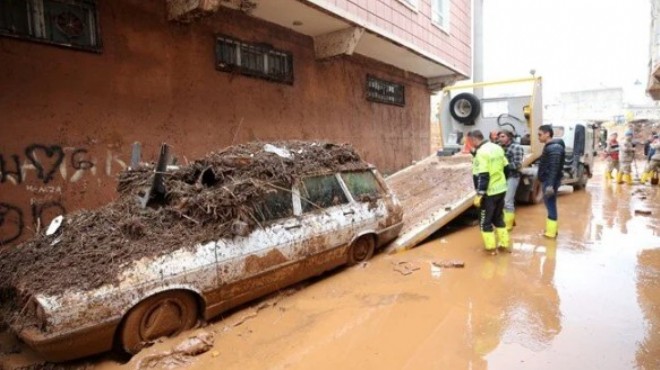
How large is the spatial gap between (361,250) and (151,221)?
2.89m

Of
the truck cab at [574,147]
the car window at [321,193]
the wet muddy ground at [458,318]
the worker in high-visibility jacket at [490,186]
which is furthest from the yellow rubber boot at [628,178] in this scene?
the car window at [321,193]

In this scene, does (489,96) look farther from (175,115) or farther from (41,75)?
(41,75)

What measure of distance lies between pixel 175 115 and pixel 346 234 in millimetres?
3694

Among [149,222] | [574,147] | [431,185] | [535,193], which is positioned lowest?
[535,193]

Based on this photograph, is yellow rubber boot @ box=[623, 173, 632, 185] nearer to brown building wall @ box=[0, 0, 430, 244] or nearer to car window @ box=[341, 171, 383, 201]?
brown building wall @ box=[0, 0, 430, 244]

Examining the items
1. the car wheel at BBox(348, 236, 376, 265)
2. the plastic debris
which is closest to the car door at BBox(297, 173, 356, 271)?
the car wheel at BBox(348, 236, 376, 265)

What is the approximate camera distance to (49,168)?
17.2 feet

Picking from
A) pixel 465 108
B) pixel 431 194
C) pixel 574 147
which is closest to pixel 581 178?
pixel 574 147

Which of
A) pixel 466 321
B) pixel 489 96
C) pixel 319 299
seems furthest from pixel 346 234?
pixel 489 96

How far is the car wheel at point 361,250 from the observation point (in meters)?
5.42

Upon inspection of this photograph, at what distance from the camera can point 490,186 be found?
19.1ft

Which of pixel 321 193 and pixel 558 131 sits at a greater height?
pixel 558 131

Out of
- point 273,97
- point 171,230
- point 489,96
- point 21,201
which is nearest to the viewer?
point 171,230

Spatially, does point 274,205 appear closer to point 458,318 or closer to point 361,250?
point 361,250
